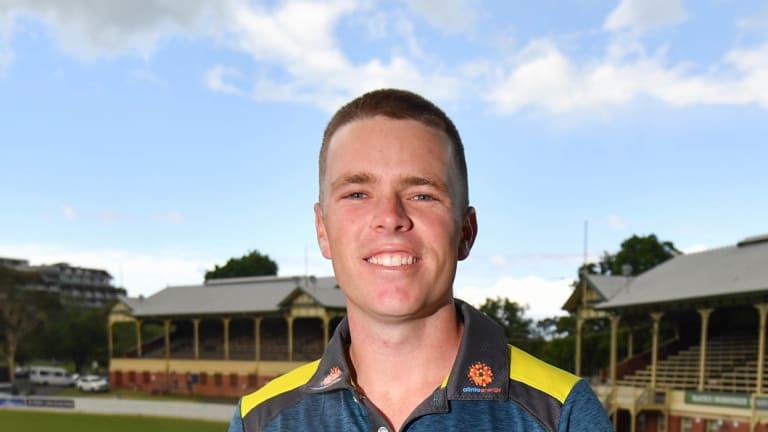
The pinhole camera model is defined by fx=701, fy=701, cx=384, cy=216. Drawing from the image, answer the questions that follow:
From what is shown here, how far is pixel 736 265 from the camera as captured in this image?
2556 cm

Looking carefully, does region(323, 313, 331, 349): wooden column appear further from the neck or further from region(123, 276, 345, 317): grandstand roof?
the neck

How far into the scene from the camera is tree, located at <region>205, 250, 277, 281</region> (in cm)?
7412

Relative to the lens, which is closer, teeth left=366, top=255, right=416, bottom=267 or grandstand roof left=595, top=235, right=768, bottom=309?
teeth left=366, top=255, right=416, bottom=267

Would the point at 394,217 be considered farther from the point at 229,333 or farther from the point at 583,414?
the point at 229,333

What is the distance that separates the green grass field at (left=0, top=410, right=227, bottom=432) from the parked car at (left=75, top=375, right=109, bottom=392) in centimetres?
1209

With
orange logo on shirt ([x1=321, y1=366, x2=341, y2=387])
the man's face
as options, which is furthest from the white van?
the man's face

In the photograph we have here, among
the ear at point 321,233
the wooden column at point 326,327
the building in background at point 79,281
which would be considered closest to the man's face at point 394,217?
the ear at point 321,233

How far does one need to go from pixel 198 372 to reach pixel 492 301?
2125 cm

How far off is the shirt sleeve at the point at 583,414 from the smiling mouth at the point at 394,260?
751 millimetres

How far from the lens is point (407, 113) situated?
→ 8.72ft

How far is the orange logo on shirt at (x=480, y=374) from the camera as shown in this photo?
8.56ft

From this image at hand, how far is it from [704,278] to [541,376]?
2562 cm

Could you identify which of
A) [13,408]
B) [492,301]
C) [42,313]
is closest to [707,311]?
[492,301]

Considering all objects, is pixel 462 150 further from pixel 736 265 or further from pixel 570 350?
pixel 570 350
